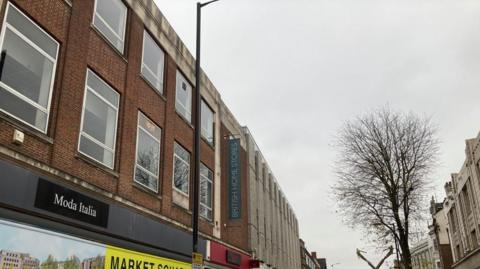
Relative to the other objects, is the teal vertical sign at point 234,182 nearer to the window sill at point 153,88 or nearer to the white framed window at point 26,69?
the window sill at point 153,88

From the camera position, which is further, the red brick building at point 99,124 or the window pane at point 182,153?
the window pane at point 182,153

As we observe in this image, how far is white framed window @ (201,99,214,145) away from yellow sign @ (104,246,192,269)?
7874 mm

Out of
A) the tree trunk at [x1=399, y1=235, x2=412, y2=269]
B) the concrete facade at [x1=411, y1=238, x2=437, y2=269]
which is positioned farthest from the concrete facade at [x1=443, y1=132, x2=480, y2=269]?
the concrete facade at [x1=411, y1=238, x2=437, y2=269]

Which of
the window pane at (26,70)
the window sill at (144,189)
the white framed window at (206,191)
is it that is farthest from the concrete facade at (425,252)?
the window pane at (26,70)

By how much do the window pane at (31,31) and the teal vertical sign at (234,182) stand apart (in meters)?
12.9

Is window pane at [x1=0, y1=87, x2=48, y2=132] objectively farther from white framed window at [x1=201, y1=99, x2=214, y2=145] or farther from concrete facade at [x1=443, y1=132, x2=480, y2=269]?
concrete facade at [x1=443, y1=132, x2=480, y2=269]

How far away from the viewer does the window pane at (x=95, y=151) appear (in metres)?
11.4

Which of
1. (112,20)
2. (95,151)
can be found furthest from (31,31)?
(112,20)

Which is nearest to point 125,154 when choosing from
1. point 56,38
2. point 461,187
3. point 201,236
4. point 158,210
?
point 158,210

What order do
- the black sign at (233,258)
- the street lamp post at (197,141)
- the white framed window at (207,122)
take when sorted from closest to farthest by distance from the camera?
the street lamp post at (197,141), the black sign at (233,258), the white framed window at (207,122)

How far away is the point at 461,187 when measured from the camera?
3650cm

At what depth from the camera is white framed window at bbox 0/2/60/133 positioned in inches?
360

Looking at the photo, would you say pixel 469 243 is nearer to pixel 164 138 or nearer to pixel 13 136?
pixel 164 138

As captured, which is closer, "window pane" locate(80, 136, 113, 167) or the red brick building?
the red brick building
